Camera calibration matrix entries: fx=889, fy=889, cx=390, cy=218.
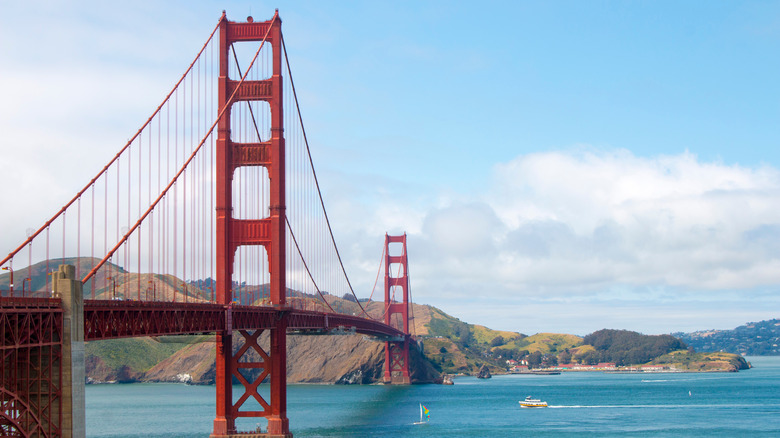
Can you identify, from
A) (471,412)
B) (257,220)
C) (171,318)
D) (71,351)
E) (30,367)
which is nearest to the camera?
(30,367)

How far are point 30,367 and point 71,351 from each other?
1.39 meters

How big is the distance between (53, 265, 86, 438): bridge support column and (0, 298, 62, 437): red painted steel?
8.4 inches

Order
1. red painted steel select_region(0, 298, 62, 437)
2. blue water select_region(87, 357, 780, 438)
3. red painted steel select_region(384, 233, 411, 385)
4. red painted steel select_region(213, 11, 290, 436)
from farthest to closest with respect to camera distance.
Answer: red painted steel select_region(384, 233, 411, 385) → blue water select_region(87, 357, 780, 438) → red painted steel select_region(213, 11, 290, 436) → red painted steel select_region(0, 298, 62, 437)

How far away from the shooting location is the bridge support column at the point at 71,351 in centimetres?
2836

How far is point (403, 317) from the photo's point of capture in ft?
517

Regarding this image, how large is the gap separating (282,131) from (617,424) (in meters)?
44.9

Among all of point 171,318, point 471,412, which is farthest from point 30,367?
point 471,412

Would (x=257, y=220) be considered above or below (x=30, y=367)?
above

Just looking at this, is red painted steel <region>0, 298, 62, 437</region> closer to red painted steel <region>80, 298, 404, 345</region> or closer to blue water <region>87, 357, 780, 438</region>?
red painted steel <region>80, 298, 404, 345</region>

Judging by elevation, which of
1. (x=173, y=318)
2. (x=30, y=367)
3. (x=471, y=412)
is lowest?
(x=471, y=412)

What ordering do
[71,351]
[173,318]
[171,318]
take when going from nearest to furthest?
[71,351], [171,318], [173,318]

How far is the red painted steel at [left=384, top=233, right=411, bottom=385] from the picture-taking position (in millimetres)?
154750

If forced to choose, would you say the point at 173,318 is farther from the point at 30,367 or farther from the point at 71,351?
the point at 30,367

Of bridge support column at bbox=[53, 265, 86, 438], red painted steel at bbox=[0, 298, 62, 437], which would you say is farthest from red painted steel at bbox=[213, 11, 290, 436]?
red painted steel at bbox=[0, 298, 62, 437]
